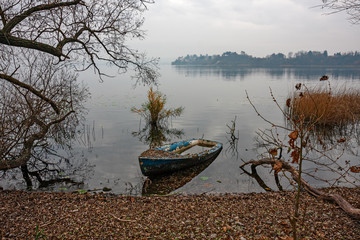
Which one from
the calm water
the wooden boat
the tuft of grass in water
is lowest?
the calm water

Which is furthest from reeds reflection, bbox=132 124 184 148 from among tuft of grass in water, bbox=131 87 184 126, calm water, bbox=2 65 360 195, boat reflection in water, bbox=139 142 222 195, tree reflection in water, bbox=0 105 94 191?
boat reflection in water, bbox=139 142 222 195

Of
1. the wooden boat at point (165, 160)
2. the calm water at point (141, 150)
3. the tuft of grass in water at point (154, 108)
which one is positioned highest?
the tuft of grass in water at point (154, 108)

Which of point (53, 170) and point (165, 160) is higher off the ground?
point (165, 160)

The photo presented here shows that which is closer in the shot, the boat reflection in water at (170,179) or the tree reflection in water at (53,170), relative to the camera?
the boat reflection in water at (170,179)

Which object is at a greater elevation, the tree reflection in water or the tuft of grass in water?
the tuft of grass in water

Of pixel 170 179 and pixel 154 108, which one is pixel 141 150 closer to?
pixel 154 108

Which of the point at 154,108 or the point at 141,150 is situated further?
the point at 154,108

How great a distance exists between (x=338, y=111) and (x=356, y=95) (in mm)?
3112

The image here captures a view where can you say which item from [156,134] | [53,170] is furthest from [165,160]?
[156,134]

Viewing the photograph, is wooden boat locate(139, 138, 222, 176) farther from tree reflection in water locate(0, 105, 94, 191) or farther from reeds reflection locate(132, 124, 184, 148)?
reeds reflection locate(132, 124, 184, 148)

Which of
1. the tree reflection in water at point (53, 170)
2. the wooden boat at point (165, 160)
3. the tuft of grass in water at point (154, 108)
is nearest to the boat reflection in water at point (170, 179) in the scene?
the wooden boat at point (165, 160)

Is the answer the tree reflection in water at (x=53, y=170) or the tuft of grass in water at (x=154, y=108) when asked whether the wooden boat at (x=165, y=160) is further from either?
the tuft of grass in water at (x=154, y=108)

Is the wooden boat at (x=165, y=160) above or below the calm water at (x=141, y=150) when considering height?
above

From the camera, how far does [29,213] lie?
559 centimetres
